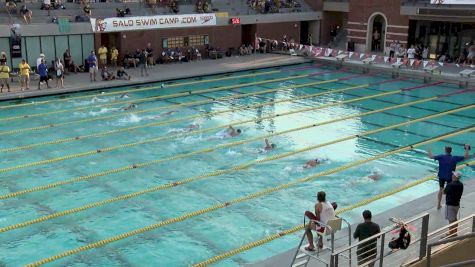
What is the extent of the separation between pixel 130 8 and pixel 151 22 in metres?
2.53

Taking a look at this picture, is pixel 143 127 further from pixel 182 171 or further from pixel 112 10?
pixel 112 10

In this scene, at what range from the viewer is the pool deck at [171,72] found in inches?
891

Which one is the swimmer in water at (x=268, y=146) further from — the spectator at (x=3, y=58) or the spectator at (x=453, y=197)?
the spectator at (x=3, y=58)

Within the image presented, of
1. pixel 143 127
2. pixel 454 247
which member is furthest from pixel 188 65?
pixel 454 247

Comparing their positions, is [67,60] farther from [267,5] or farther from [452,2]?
[452,2]

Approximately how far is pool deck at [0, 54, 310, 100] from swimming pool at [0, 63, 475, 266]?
0.48m

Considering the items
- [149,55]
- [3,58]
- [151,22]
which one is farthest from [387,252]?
[151,22]

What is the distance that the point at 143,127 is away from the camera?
18.4 metres

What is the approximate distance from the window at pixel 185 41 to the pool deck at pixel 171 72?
120 cm

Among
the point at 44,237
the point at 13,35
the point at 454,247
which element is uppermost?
the point at 13,35

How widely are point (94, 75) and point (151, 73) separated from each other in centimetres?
327

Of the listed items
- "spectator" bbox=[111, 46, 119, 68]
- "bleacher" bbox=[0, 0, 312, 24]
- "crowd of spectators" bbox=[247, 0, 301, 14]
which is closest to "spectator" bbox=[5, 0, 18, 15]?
"bleacher" bbox=[0, 0, 312, 24]

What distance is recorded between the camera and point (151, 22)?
2856 cm

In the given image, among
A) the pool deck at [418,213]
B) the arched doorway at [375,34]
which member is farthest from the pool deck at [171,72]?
the pool deck at [418,213]
